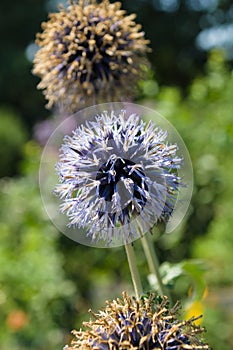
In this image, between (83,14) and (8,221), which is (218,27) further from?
(83,14)

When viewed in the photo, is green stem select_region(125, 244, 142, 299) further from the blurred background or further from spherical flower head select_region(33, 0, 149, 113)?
the blurred background

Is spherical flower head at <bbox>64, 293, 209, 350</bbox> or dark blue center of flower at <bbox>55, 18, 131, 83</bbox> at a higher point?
dark blue center of flower at <bbox>55, 18, 131, 83</bbox>

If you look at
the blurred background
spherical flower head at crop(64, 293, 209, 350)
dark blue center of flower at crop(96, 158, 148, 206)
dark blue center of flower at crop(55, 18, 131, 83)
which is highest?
the blurred background

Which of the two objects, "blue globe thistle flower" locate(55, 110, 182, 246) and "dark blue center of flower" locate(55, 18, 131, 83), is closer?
"blue globe thistle flower" locate(55, 110, 182, 246)

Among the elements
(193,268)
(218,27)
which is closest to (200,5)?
(218,27)

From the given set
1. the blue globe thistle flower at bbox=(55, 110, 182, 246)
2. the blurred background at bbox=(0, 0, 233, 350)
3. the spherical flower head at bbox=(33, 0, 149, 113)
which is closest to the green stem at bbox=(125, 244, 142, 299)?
the blue globe thistle flower at bbox=(55, 110, 182, 246)

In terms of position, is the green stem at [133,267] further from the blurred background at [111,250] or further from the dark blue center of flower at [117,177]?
the blurred background at [111,250]

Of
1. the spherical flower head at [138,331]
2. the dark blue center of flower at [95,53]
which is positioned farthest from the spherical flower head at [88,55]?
the spherical flower head at [138,331]
